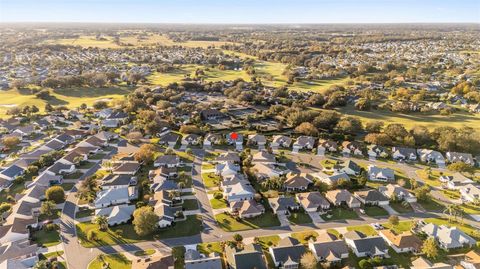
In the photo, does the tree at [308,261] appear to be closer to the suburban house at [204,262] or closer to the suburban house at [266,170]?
the suburban house at [204,262]

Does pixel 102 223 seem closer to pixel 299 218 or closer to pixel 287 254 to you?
pixel 287 254

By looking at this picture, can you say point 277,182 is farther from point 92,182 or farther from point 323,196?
point 92,182

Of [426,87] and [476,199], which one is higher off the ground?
[426,87]

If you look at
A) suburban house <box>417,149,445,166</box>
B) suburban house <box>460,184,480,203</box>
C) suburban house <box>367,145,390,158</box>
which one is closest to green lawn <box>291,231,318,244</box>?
suburban house <box>460,184,480,203</box>

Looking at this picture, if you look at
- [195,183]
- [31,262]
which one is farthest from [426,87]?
[31,262]

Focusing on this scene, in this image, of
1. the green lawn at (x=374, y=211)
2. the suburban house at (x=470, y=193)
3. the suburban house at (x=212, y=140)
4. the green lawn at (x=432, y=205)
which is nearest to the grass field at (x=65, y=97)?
the suburban house at (x=212, y=140)

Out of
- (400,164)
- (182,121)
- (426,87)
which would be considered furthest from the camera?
(426,87)

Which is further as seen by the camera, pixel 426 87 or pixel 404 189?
pixel 426 87
